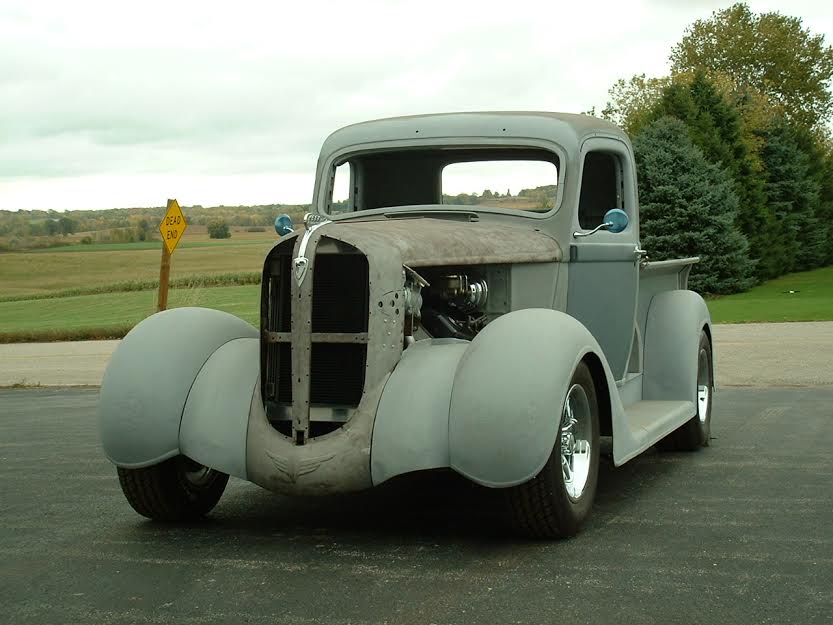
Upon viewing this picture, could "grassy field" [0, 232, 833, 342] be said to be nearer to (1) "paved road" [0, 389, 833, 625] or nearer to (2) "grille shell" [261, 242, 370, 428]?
(1) "paved road" [0, 389, 833, 625]

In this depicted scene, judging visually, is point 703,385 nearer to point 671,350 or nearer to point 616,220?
point 671,350

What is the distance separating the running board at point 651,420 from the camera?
251 inches

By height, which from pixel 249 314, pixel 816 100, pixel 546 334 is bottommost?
pixel 249 314

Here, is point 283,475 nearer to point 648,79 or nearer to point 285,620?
point 285,620

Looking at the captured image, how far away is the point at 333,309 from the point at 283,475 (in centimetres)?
81

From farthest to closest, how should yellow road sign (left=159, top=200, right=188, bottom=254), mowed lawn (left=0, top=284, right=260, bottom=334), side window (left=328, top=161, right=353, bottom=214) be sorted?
mowed lawn (left=0, top=284, right=260, bottom=334) → yellow road sign (left=159, top=200, right=188, bottom=254) → side window (left=328, top=161, right=353, bottom=214)

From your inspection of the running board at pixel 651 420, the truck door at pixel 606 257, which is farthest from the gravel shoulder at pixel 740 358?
the truck door at pixel 606 257

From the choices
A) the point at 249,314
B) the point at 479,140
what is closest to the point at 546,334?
the point at 479,140

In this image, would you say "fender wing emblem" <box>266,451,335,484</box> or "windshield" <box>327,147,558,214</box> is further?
"windshield" <box>327,147,558,214</box>

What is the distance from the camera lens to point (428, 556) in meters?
5.20

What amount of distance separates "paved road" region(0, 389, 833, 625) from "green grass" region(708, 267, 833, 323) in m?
19.5

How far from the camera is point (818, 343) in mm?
18734

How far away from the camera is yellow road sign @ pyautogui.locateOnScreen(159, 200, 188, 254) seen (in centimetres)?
1767

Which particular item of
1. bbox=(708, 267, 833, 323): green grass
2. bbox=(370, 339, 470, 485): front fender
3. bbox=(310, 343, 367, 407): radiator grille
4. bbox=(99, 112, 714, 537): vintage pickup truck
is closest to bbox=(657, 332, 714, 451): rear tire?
bbox=(99, 112, 714, 537): vintage pickup truck
